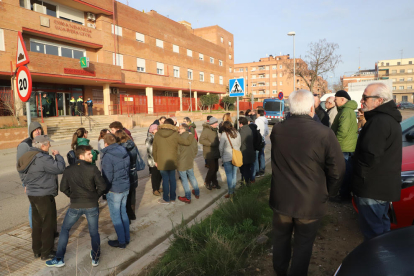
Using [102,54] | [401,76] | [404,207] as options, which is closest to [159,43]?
[102,54]

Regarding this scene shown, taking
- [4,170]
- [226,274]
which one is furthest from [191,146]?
[4,170]

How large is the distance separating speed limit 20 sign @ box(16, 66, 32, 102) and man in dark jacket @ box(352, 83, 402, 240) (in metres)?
4.47

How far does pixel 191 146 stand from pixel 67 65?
1860 centimetres

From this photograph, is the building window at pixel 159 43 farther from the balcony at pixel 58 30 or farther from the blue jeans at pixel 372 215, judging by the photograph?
the blue jeans at pixel 372 215

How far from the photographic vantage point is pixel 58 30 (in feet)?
69.8

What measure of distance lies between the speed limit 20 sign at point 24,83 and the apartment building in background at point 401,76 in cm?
9004

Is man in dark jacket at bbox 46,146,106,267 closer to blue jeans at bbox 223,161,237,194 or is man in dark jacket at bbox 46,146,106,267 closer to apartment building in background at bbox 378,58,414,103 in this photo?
blue jeans at bbox 223,161,237,194

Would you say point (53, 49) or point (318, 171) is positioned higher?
point (53, 49)

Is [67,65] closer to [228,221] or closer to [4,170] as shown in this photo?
[4,170]

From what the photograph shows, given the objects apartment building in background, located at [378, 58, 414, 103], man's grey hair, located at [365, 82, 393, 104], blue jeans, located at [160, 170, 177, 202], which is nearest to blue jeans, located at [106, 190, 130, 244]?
blue jeans, located at [160, 170, 177, 202]

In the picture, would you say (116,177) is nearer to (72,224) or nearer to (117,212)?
(117,212)

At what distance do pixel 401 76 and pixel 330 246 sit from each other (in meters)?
103

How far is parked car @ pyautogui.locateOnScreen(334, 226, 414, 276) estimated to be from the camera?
5.74 ft

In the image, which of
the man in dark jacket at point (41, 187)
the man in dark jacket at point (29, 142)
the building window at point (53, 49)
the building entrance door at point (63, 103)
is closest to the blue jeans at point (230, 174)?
the man in dark jacket at point (41, 187)
